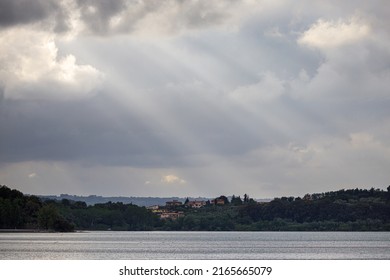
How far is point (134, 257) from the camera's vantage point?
118 m
